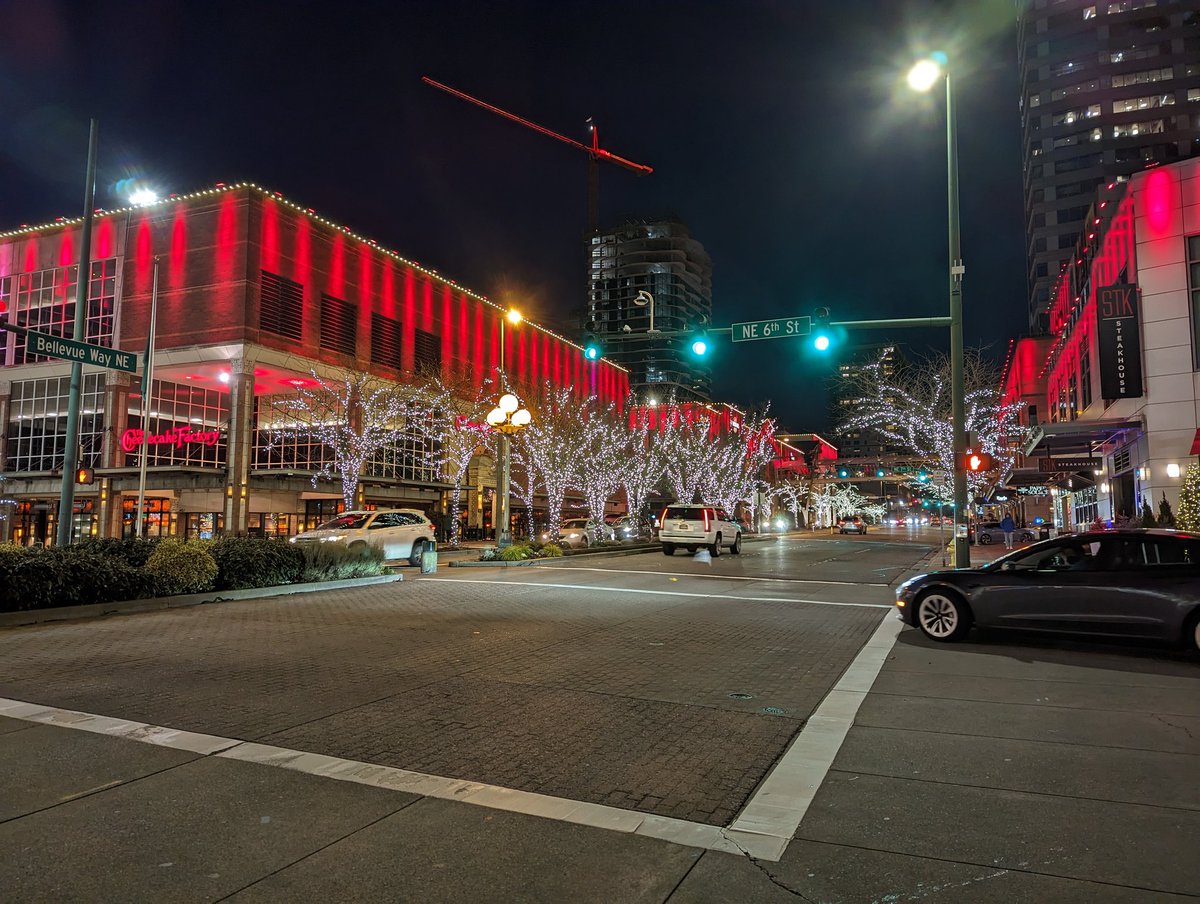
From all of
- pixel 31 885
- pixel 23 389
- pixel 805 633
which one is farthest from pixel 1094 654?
pixel 23 389

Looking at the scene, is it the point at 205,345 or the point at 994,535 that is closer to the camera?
the point at 205,345

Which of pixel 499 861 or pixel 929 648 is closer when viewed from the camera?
pixel 499 861

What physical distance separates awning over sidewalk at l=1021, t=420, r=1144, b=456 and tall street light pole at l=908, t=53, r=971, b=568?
38.6 feet

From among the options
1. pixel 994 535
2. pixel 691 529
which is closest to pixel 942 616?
pixel 691 529

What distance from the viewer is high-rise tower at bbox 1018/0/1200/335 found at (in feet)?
275

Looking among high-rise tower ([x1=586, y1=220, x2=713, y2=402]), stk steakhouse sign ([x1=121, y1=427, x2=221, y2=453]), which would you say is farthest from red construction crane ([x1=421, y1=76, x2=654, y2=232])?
stk steakhouse sign ([x1=121, y1=427, x2=221, y2=453])

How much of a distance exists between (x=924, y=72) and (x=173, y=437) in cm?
3436

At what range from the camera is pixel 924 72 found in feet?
49.6

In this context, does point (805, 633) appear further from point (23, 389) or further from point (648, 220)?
point (648, 220)

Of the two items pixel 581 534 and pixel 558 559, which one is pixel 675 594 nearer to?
pixel 558 559

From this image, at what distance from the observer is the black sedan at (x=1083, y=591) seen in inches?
338

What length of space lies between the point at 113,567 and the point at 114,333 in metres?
32.5

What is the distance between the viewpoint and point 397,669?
320 inches

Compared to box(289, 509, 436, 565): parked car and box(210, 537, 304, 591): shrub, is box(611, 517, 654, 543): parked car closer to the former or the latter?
box(289, 509, 436, 565): parked car
